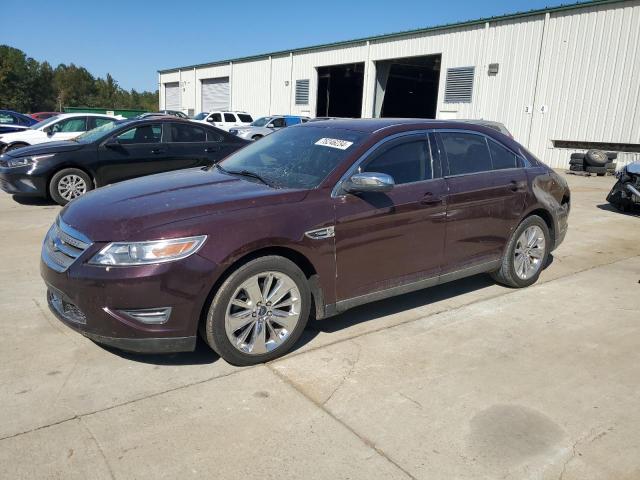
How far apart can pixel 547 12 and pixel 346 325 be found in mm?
18567

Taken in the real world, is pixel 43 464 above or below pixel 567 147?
below

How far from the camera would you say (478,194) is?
464 cm

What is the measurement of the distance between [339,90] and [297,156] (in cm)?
3113

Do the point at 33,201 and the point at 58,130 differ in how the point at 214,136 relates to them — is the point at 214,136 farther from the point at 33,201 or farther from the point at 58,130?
the point at 58,130

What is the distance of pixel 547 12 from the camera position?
18.6 m

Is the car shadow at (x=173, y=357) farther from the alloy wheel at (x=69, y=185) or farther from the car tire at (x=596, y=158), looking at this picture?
the car tire at (x=596, y=158)

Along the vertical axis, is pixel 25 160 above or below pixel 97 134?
below

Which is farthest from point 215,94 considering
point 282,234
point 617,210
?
point 282,234

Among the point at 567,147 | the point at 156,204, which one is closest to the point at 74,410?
the point at 156,204

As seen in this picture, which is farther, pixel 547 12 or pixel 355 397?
pixel 547 12

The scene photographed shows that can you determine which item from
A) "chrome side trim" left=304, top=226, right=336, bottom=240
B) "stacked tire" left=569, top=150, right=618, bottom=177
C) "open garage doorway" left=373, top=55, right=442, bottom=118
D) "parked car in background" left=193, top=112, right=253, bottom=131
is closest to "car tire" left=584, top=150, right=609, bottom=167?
"stacked tire" left=569, top=150, right=618, bottom=177

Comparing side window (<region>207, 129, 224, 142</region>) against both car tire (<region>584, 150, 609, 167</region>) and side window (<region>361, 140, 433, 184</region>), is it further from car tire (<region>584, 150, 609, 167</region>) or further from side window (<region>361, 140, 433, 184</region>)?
car tire (<region>584, 150, 609, 167</region>)

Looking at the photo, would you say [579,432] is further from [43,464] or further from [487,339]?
[43,464]

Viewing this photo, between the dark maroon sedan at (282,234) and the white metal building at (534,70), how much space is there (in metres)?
14.8
